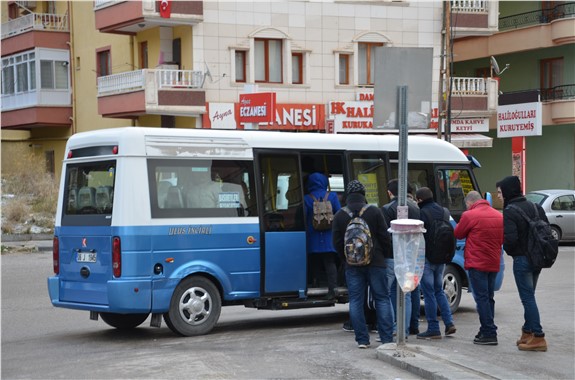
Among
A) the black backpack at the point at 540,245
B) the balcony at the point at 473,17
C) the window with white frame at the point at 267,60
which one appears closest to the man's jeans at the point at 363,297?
the black backpack at the point at 540,245

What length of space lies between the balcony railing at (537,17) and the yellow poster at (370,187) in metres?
28.2

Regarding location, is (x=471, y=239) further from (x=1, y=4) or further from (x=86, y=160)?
(x=1, y=4)

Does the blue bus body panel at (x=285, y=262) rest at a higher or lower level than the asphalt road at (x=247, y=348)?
higher

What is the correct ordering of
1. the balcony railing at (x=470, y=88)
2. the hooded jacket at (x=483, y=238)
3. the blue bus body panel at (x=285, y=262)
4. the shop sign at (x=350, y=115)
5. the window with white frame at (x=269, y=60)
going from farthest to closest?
the balcony railing at (x=470, y=88)
the shop sign at (x=350, y=115)
the window with white frame at (x=269, y=60)
the blue bus body panel at (x=285, y=262)
the hooded jacket at (x=483, y=238)

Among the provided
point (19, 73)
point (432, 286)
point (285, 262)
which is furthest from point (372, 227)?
point (19, 73)

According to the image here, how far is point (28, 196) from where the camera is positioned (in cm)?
3231

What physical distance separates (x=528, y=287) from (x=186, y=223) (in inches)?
162

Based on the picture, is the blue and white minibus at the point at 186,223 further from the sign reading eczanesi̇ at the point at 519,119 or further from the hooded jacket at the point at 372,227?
the sign reading eczanesi̇ at the point at 519,119

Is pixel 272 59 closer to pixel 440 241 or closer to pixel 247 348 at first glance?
pixel 440 241

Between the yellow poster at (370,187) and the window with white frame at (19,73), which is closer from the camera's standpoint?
the yellow poster at (370,187)

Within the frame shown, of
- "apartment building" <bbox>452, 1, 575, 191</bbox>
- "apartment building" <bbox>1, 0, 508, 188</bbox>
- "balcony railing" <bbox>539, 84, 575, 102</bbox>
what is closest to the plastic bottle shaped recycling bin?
"apartment building" <bbox>1, 0, 508, 188</bbox>

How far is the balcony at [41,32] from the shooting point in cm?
4269

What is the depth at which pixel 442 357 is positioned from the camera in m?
9.84

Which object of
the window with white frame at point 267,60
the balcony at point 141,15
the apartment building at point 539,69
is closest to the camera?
the balcony at point 141,15
